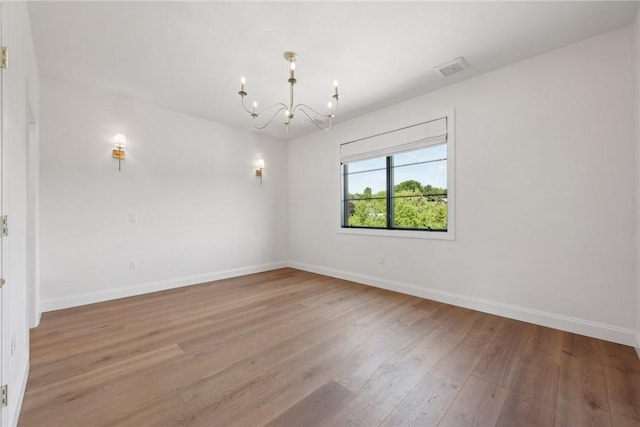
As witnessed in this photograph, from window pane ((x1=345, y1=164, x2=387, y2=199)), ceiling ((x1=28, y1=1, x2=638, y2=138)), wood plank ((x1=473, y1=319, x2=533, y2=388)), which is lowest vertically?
wood plank ((x1=473, y1=319, x2=533, y2=388))

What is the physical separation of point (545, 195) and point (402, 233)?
5.36 feet

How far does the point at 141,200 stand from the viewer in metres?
3.81

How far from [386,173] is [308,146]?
1.77m

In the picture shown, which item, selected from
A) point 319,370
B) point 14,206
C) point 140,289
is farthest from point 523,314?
point 140,289

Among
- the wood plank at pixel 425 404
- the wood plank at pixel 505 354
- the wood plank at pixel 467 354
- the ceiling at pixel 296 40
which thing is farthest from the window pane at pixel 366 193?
the wood plank at pixel 425 404

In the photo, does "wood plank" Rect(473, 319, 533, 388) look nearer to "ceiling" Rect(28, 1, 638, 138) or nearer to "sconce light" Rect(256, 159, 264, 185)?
"ceiling" Rect(28, 1, 638, 138)

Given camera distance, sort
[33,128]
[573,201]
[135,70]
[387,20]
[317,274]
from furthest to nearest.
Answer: [317,274] → [135,70] → [33,128] → [573,201] → [387,20]

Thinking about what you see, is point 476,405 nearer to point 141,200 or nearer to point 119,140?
point 141,200

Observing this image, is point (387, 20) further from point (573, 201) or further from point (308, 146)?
point (308, 146)

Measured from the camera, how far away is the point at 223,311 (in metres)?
3.11

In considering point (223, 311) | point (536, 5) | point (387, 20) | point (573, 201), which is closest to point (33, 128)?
point (223, 311)

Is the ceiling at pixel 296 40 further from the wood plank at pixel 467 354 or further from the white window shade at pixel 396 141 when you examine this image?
the wood plank at pixel 467 354

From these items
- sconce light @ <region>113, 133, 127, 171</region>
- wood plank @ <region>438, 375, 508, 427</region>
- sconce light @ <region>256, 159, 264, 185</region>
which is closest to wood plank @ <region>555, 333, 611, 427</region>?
wood plank @ <region>438, 375, 508, 427</region>

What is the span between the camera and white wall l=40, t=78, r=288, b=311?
319 cm
